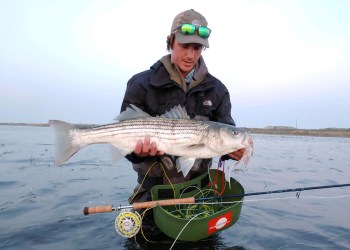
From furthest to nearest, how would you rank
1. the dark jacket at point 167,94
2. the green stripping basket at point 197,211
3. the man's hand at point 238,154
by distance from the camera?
the dark jacket at point 167,94
the man's hand at point 238,154
the green stripping basket at point 197,211

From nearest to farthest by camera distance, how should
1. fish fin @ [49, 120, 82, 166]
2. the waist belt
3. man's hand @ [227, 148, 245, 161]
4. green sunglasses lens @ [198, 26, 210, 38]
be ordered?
fish fin @ [49, 120, 82, 166] < man's hand @ [227, 148, 245, 161] < green sunglasses lens @ [198, 26, 210, 38] < the waist belt

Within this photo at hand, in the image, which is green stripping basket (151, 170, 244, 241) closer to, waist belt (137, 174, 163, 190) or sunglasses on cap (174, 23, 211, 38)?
waist belt (137, 174, 163, 190)

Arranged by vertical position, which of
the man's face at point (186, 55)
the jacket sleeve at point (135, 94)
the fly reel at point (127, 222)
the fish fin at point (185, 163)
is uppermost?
the man's face at point (186, 55)

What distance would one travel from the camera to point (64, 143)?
4.66 metres

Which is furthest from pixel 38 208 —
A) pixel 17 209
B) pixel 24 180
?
pixel 24 180

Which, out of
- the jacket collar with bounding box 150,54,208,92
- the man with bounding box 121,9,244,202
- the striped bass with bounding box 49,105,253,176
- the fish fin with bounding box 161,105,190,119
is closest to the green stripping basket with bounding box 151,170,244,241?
the man with bounding box 121,9,244,202

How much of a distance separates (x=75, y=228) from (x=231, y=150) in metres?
3.69

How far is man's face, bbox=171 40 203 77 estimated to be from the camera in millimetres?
4941

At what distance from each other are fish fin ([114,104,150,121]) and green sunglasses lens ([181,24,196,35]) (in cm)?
138

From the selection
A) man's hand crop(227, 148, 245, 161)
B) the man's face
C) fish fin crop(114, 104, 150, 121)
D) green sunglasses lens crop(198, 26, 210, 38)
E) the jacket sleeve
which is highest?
green sunglasses lens crop(198, 26, 210, 38)

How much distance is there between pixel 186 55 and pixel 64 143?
229 centimetres

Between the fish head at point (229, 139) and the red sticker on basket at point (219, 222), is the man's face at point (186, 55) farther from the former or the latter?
the red sticker on basket at point (219, 222)

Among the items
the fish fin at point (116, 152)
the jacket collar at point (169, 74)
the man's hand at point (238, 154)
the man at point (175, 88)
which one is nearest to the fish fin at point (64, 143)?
the fish fin at point (116, 152)

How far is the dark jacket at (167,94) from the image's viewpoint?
4988 millimetres
